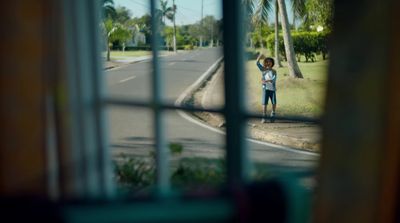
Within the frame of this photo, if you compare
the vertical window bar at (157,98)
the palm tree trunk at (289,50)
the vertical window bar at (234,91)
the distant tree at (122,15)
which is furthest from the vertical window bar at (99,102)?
the palm tree trunk at (289,50)

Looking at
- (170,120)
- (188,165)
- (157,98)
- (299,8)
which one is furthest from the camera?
(299,8)

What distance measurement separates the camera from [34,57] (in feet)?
3.93

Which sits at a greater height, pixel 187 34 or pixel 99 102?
pixel 187 34

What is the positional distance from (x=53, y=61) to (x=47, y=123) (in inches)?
7.2

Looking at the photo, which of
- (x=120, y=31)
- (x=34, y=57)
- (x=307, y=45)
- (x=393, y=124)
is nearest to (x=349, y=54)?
(x=393, y=124)

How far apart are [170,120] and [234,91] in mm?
736

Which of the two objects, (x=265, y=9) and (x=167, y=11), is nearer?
(x=167, y=11)

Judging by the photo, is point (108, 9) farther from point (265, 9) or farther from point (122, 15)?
point (265, 9)

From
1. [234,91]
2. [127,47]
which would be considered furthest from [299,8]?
[234,91]

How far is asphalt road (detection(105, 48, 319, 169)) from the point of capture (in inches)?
67.0

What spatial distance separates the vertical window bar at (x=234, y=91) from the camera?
1165 millimetres

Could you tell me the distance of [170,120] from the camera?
1.90 meters

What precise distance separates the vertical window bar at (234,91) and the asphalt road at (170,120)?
24cm

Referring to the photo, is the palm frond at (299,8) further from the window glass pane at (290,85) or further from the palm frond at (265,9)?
the palm frond at (265,9)
